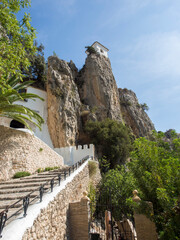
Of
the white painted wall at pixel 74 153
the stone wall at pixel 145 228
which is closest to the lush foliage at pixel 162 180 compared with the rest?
the stone wall at pixel 145 228

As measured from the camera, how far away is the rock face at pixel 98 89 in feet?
77.5

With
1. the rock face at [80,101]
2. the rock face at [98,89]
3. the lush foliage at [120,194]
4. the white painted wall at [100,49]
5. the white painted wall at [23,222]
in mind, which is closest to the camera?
the white painted wall at [23,222]

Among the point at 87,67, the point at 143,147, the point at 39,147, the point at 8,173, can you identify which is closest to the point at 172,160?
the point at 143,147

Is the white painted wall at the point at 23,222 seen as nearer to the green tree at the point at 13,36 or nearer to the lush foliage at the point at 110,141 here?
the green tree at the point at 13,36

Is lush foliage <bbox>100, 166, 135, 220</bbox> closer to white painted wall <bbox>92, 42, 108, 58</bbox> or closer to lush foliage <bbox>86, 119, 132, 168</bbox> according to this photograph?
lush foliage <bbox>86, 119, 132, 168</bbox>

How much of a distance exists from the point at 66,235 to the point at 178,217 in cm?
385

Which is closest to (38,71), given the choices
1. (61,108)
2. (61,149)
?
(61,108)

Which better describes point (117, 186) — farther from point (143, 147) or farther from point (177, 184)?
point (177, 184)

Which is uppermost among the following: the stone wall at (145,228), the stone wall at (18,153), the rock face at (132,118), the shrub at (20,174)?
the rock face at (132,118)

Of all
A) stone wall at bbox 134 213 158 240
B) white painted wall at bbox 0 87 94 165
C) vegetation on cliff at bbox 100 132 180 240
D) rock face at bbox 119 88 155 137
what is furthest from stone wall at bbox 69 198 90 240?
rock face at bbox 119 88 155 137

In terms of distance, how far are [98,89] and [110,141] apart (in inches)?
425

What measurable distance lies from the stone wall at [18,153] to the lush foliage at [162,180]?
22.2ft

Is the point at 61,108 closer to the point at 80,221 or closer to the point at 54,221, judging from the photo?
the point at 80,221

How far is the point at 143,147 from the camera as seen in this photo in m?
5.49
